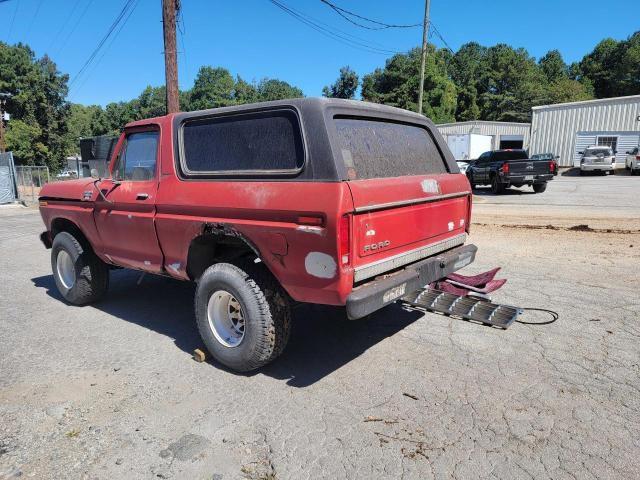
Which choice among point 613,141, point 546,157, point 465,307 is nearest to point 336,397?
point 465,307

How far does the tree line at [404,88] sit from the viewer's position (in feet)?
168

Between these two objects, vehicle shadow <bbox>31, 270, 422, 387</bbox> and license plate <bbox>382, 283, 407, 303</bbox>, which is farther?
vehicle shadow <bbox>31, 270, 422, 387</bbox>

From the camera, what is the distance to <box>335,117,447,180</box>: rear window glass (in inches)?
134

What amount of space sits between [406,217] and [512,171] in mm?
15611

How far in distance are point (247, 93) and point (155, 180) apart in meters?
93.3

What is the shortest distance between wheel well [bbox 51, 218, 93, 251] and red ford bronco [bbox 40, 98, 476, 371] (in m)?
0.64

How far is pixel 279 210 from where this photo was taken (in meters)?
3.19

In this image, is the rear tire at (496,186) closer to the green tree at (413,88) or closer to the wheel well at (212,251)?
the wheel well at (212,251)

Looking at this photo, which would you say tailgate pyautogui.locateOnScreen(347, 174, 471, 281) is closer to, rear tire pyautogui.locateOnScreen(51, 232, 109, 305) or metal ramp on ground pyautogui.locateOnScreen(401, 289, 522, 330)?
metal ramp on ground pyautogui.locateOnScreen(401, 289, 522, 330)

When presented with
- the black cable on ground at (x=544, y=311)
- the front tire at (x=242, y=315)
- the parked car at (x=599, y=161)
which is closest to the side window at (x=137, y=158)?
the front tire at (x=242, y=315)

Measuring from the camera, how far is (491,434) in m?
2.79

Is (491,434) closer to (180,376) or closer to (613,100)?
(180,376)

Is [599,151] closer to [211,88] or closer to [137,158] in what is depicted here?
[137,158]

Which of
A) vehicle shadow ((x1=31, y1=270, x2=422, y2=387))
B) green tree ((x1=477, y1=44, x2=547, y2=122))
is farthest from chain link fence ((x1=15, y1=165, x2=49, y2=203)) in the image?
green tree ((x1=477, y1=44, x2=547, y2=122))
